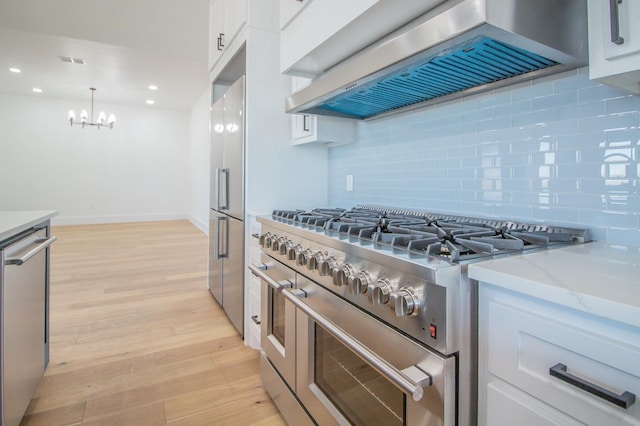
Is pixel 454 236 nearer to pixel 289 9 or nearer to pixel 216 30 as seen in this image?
pixel 289 9

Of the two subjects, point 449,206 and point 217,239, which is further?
point 217,239

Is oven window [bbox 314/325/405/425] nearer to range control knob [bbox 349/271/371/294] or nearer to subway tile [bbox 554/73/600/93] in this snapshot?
range control knob [bbox 349/271/371/294]

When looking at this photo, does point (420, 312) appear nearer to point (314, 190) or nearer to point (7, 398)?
point (7, 398)

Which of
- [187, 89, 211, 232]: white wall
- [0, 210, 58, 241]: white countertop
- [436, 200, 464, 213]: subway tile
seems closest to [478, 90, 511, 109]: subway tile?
[436, 200, 464, 213]: subway tile

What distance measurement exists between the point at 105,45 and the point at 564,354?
577 centimetres

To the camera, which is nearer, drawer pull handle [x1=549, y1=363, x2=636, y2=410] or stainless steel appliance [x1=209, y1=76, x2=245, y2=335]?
drawer pull handle [x1=549, y1=363, x2=636, y2=410]

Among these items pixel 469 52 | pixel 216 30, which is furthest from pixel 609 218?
pixel 216 30

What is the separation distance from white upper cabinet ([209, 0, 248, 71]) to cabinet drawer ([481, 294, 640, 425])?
7.46ft

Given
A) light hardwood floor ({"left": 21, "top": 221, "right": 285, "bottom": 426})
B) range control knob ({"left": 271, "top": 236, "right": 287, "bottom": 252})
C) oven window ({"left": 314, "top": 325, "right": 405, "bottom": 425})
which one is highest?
range control knob ({"left": 271, "top": 236, "right": 287, "bottom": 252})

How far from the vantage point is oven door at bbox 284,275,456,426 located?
2.43 feet

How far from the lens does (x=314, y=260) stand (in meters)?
1.16

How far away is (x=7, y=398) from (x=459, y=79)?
2.08m

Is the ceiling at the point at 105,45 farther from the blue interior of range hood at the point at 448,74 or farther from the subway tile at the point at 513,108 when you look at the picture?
the subway tile at the point at 513,108

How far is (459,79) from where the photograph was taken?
1313mm
